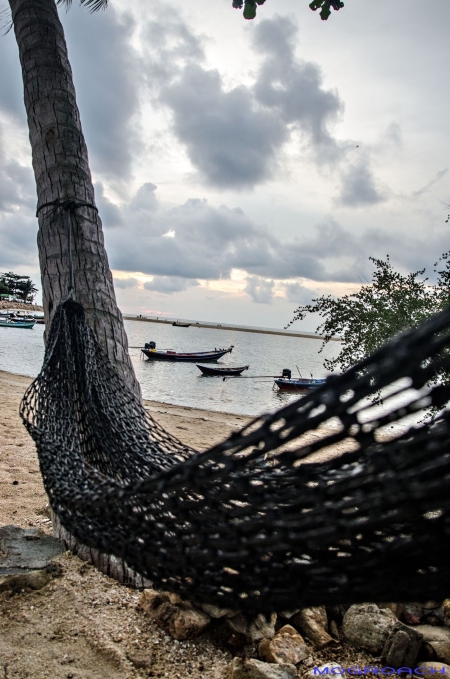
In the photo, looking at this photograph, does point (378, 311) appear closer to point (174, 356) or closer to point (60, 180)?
point (60, 180)

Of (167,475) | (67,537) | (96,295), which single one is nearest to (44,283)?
(96,295)

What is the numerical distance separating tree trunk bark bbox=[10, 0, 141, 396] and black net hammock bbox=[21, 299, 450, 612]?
1379 mm

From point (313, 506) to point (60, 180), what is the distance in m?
2.46

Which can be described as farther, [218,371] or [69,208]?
[218,371]

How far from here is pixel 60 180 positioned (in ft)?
8.70

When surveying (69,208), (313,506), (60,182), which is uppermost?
(60,182)

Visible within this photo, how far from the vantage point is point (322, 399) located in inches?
31.4

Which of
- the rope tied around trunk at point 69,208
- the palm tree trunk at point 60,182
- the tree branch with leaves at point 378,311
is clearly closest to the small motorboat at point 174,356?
the tree branch with leaves at point 378,311

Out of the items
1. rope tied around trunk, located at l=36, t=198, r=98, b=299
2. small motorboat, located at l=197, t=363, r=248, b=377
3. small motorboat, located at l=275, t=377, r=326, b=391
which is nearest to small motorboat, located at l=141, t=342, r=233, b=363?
small motorboat, located at l=197, t=363, r=248, b=377

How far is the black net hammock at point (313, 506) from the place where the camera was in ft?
2.52

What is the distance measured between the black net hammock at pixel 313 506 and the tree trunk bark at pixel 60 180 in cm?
138

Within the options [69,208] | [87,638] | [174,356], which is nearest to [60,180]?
[69,208]

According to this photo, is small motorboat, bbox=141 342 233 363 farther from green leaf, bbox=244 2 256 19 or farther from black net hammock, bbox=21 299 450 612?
black net hammock, bbox=21 299 450 612

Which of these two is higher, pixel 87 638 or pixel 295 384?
pixel 87 638
